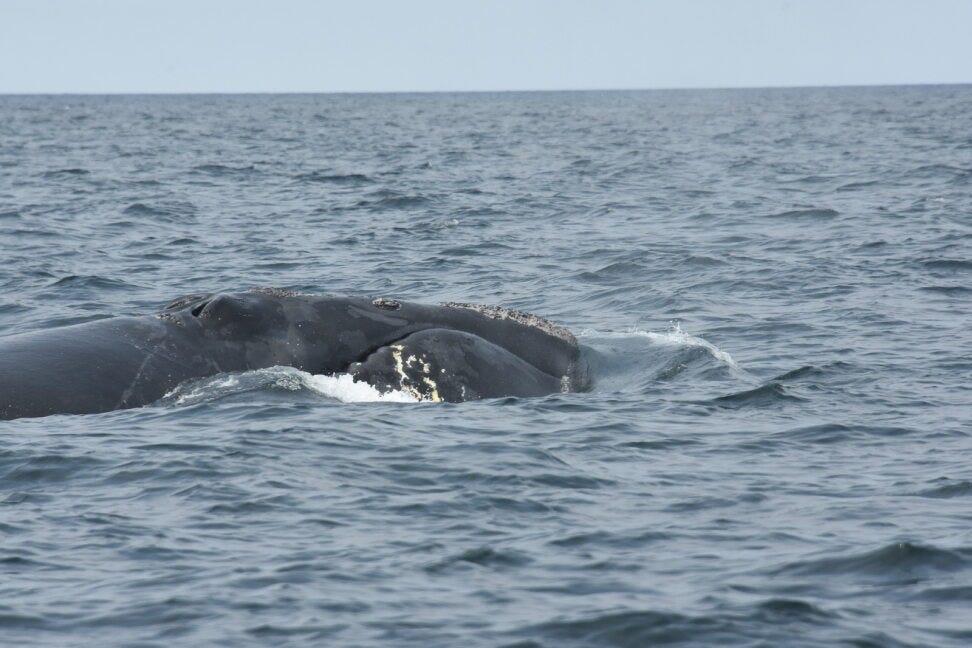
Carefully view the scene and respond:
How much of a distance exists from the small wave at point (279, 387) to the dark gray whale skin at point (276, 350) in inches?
3.3

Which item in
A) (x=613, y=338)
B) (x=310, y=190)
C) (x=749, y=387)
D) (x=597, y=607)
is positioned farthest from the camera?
(x=310, y=190)

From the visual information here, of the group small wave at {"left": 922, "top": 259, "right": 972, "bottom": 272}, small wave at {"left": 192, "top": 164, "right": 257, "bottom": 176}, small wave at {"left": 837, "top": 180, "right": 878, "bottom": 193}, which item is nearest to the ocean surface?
small wave at {"left": 922, "top": 259, "right": 972, "bottom": 272}

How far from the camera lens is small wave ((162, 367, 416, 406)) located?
1470 centimetres

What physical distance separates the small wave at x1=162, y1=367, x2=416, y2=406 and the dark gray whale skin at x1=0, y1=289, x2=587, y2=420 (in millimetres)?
84

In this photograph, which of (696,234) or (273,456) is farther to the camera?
(696,234)

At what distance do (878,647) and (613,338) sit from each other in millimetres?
10103

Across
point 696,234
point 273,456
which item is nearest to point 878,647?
point 273,456

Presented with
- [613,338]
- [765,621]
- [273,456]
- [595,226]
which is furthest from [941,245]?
[765,621]

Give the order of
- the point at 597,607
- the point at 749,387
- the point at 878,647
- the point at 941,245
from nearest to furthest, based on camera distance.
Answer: the point at 878,647 < the point at 597,607 < the point at 749,387 < the point at 941,245

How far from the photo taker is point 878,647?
29.9 ft

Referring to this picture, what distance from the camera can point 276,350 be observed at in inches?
587

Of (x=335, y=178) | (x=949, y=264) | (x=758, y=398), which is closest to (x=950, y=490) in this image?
(x=758, y=398)

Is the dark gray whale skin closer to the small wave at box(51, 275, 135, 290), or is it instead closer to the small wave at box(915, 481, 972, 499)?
the small wave at box(915, 481, 972, 499)

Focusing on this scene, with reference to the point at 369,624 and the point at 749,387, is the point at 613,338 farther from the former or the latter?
the point at 369,624
